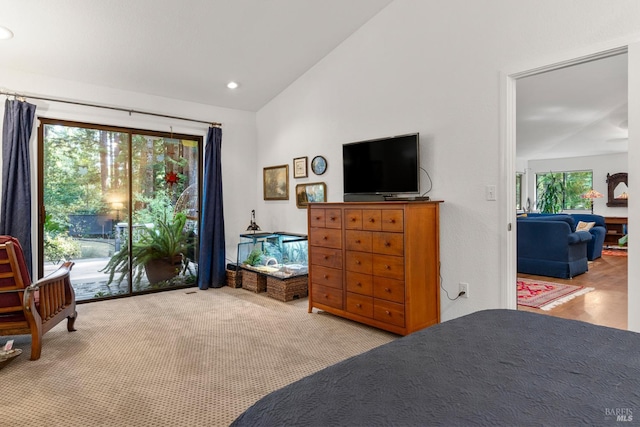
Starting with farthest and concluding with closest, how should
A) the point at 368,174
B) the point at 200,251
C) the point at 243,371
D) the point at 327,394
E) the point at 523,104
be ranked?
1. the point at 523,104
2. the point at 200,251
3. the point at 368,174
4. the point at 243,371
5. the point at 327,394

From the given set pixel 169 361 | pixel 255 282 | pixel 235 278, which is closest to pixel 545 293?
pixel 255 282

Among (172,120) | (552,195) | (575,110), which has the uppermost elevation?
(575,110)

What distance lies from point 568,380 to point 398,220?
197 centimetres

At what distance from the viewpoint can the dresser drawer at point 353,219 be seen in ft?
10.7

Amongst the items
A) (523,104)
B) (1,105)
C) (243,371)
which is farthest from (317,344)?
(523,104)

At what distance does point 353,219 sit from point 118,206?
297 cm

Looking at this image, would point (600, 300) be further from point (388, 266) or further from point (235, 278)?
point (235, 278)

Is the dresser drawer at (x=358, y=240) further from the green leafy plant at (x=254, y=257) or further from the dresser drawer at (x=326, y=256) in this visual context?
the green leafy plant at (x=254, y=257)

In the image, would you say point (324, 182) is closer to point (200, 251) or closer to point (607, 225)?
point (200, 251)

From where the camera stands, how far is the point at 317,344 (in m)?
2.93

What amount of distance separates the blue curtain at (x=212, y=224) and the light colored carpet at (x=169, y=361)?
2.92 ft

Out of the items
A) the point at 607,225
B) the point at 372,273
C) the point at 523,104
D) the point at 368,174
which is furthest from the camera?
the point at 607,225

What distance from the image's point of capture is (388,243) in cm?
302

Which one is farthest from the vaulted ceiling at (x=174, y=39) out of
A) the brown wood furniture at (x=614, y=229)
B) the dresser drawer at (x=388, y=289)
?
the brown wood furniture at (x=614, y=229)
